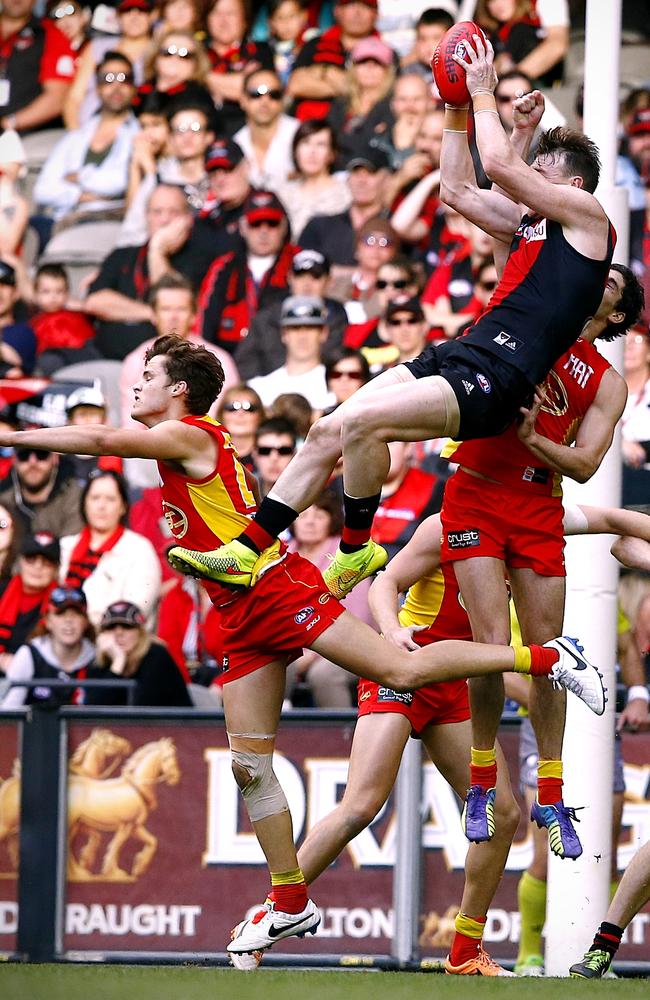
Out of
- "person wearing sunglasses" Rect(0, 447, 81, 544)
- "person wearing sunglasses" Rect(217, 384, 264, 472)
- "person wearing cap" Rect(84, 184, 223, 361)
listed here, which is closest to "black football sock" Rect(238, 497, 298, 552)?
"person wearing sunglasses" Rect(217, 384, 264, 472)

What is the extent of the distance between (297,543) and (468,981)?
4.24 m

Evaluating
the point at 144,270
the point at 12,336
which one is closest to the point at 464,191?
the point at 144,270

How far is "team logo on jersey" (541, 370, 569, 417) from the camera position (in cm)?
641

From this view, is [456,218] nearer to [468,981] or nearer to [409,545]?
[409,545]

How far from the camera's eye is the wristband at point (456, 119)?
644 cm

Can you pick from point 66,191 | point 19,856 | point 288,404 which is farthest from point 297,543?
point 66,191

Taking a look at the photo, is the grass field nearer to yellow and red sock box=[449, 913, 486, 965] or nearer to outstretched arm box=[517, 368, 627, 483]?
yellow and red sock box=[449, 913, 486, 965]

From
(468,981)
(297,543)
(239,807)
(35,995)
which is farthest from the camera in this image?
(297,543)

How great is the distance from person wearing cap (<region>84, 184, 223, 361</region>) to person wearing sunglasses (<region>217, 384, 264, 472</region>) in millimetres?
1249

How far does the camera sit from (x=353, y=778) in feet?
22.1

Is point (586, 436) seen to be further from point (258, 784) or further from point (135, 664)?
point (135, 664)

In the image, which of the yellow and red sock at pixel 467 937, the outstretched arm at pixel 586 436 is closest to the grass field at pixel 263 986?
the yellow and red sock at pixel 467 937

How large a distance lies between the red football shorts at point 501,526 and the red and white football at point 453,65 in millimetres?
1485

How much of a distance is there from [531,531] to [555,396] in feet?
1.79
